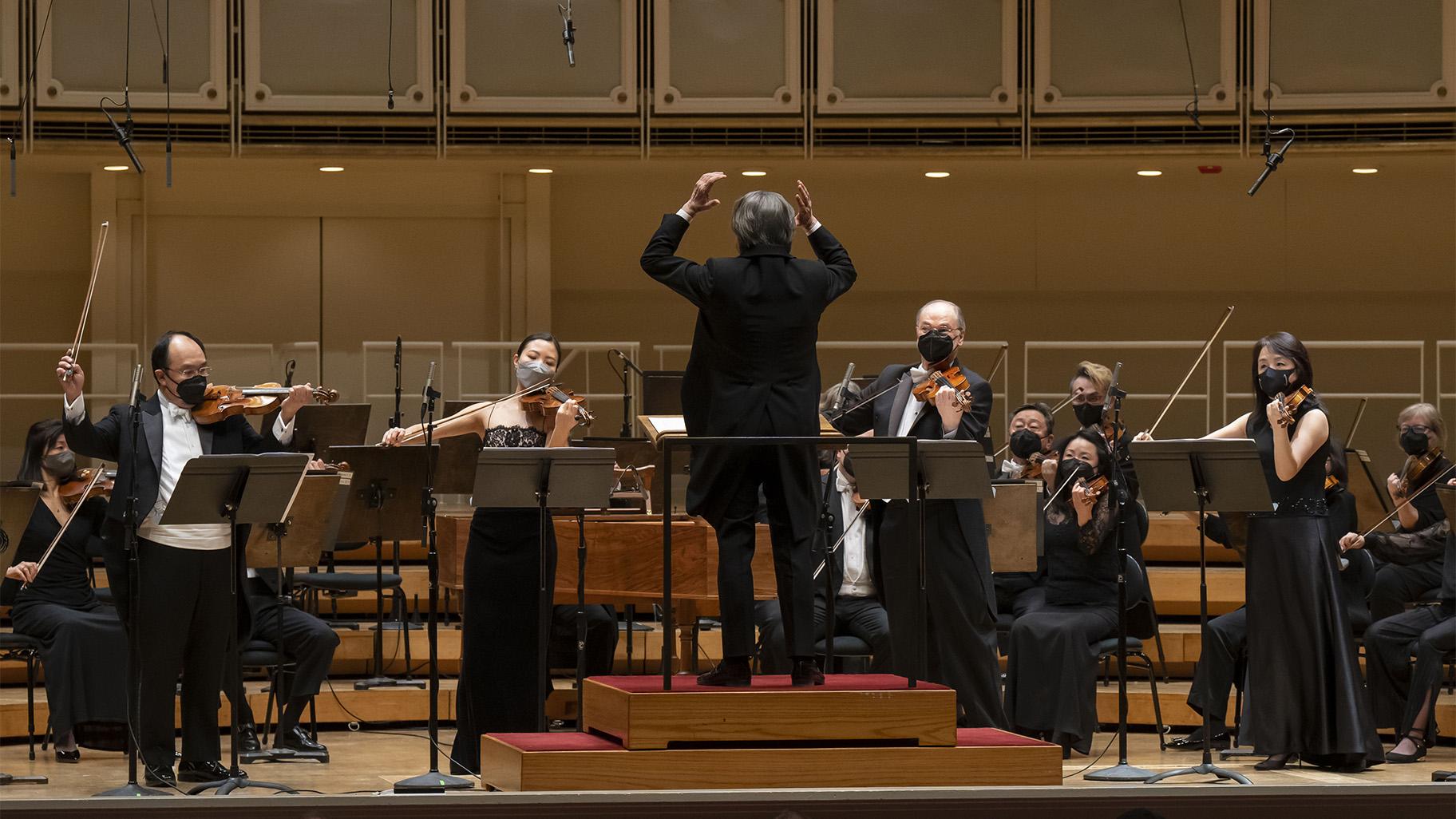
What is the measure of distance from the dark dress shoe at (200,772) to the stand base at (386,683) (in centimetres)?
159

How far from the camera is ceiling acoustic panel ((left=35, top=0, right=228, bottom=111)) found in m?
8.75

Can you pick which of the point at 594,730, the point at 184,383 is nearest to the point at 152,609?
the point at 184,383

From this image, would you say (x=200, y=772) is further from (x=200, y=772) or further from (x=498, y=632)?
(x=498, y=632)

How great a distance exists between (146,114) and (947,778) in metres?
6.34

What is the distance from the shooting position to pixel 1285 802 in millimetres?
3988

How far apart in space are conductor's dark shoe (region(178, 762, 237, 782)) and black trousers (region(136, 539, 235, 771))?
0.06 ft

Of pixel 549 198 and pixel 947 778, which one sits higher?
pixel 549 198

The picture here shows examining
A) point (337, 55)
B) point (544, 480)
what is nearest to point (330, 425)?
point (544, 480)

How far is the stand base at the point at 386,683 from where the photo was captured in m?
6.55

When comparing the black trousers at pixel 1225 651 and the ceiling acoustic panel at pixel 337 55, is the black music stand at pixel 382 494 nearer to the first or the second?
the black trousers at pixel 1225 651

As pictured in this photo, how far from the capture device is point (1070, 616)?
577 cm

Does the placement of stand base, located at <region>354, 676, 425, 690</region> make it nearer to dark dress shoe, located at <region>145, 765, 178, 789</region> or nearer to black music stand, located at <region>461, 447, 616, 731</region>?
dark dress shoe, located at <region>145, 765, 178, 789</region>

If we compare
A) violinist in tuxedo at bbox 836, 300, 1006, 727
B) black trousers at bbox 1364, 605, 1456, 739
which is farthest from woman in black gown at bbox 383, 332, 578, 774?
black trousers at bbox 1364, 605, 1456, 739

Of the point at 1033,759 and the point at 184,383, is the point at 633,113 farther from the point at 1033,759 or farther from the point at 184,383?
the point at 1033,759
